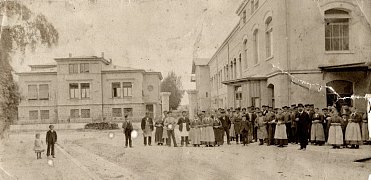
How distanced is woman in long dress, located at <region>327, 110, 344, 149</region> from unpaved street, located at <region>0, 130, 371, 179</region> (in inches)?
16.5

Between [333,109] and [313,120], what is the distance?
90 centimetres

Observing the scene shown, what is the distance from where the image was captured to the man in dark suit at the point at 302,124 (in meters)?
14.1

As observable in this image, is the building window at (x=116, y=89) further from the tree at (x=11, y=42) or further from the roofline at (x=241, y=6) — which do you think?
the roofline at (x=241, y=6)

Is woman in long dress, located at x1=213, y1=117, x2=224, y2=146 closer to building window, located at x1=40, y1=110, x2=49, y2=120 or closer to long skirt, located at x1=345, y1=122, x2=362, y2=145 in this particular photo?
long skirt, located at x1=345, y1=122, x2=362, y2=145

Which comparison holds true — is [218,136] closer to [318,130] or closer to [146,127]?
[146,127]

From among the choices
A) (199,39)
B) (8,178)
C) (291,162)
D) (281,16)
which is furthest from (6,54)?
(281,16)

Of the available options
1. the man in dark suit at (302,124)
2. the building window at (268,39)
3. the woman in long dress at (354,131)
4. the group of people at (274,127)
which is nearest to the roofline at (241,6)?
the building window at (268,39)

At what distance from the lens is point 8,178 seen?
28.3 ft

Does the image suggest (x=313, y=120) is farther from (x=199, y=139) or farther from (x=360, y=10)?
(x=360, y=10)

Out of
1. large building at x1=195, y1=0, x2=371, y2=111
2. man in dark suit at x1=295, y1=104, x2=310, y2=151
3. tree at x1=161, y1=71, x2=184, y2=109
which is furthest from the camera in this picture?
tree at x1=161, y1=71, x2=184, y2=109

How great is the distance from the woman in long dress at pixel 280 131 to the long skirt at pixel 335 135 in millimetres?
1668

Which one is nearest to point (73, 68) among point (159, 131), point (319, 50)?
point (159, 131)

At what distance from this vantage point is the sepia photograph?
378 inches

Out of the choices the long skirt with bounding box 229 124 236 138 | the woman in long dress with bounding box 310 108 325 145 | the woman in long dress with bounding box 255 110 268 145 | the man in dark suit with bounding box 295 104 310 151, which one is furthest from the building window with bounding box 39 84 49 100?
the woman in long dress with bounding box 310 108 325 145
